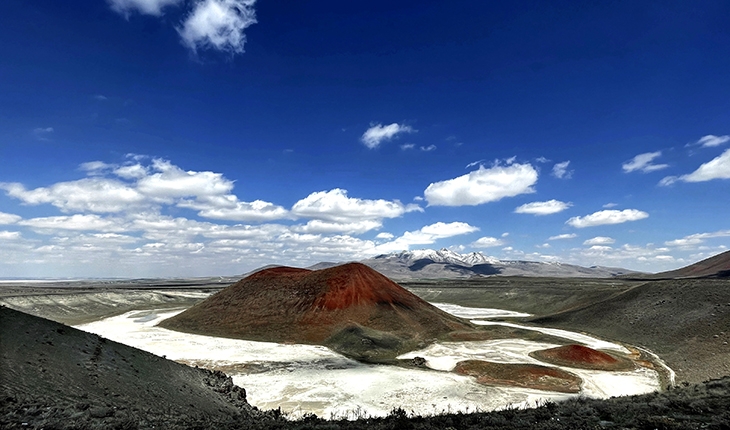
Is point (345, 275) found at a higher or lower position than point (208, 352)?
higher

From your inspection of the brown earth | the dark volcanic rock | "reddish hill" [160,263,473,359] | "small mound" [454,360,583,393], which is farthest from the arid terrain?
the brown earth

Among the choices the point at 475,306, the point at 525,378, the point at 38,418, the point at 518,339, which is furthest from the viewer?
the point at 475,306

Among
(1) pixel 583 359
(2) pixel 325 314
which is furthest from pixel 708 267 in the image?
(2) pixel 325 314

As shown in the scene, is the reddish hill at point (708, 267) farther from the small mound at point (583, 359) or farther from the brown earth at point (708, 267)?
the small mound at point (583, 359)

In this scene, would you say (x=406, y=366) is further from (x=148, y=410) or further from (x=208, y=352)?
(x=148, y=410)

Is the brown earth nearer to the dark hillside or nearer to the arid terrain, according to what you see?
the dark hillside

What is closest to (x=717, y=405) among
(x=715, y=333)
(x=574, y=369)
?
(x=574, y=369)

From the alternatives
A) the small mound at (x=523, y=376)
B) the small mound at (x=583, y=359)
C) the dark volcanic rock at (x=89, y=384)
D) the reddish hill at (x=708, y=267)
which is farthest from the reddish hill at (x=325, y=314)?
the reddish hill at (x=708, y=267)
